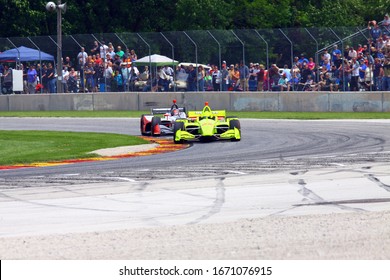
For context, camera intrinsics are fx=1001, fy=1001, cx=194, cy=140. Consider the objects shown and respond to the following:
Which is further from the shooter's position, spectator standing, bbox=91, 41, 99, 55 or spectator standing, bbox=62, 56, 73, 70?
spectator standing, bbox=62, 56, 73, 70

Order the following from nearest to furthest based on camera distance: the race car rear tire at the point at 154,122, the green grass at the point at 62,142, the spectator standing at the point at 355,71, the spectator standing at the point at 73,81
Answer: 1. the green grass at the point at 62,142
2. the race car rear tire at the point at 154,122
3. the spectator standing at the point at 355,71
4. the spectator standing at the point at 73,81

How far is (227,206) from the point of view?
12438 millimetres

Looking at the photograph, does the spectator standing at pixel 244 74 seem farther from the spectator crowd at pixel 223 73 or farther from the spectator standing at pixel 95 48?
the spectator standing at pixel 95 48

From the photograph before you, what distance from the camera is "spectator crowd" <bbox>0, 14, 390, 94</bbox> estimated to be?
116 feet

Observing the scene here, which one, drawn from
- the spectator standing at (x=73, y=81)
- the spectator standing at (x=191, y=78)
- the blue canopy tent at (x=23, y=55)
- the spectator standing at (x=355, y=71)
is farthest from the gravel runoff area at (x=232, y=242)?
the blue canopy tent at (x=23, y=55)

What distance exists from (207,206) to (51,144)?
1258 cm

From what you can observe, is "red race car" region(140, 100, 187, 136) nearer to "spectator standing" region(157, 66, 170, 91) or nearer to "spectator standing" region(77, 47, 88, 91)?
"spectator standing" region(157, 66, 170, 91)

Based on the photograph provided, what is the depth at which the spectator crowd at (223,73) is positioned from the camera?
116 ft

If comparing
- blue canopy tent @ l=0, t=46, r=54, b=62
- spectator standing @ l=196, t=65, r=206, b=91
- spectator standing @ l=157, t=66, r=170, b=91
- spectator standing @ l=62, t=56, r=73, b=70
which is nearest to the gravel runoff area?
spectator standing @ l=196, t=65, r=206, b=91

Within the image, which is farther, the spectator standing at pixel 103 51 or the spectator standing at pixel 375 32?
the spectator standing at pixel 103 51

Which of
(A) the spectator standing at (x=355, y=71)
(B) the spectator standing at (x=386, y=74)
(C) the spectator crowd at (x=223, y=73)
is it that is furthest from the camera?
(A) the spectator standing at (x=355, y=71)

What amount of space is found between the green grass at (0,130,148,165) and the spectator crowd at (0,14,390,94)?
36.1 feet

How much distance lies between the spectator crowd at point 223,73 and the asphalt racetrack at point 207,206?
14145 millimetres
